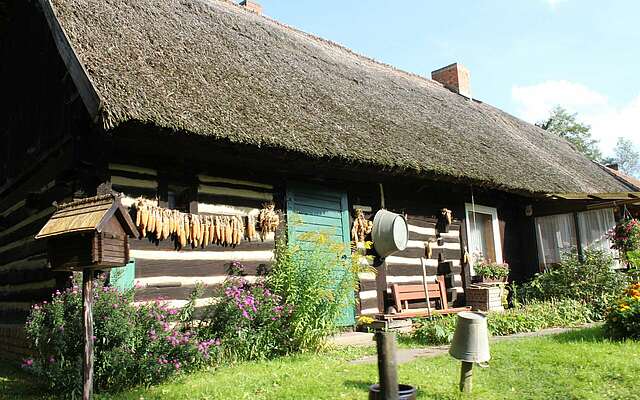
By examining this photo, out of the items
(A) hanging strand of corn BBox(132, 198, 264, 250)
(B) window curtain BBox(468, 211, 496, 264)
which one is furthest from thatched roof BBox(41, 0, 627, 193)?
(B) window curtain BBox(468, 211, 496, 264)

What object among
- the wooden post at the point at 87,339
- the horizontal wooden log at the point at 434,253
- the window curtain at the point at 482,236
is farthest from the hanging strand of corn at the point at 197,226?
the window curtain at the point at 482,236

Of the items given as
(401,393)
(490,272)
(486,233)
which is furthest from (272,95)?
(486,233)

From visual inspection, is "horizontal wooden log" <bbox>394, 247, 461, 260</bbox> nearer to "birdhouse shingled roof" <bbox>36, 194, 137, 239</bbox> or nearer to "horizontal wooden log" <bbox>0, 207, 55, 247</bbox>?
"horizontal wooden log" <bbox>0, 207, 55, 247</bbox>

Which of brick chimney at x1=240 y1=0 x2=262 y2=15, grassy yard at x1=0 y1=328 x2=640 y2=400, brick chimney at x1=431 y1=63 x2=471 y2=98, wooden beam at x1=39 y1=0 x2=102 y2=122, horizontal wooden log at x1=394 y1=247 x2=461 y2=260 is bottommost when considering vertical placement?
grassy yard at x1=0 y1=328 x2=640 y2=400

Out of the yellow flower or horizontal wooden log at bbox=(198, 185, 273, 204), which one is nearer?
horizontal wooden log at bbox=(198, 185, 273, 204)

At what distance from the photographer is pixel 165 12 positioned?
8.28m

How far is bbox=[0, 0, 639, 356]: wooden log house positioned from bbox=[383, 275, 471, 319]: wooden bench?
0.76 ft

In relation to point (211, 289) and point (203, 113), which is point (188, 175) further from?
point (211, 289)

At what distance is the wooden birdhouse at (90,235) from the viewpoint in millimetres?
3793

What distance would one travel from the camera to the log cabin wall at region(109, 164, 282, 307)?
19.7 feet

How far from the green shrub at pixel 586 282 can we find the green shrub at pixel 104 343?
306 inches

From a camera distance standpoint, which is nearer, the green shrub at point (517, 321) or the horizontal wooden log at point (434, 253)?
the green shrub at point (517, 321)

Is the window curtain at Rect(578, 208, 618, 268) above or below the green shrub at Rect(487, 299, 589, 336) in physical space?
above

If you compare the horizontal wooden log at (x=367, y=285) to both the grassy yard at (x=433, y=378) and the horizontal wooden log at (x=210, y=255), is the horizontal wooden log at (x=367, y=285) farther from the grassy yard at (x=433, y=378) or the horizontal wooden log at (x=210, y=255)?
the grassy yard at (x=433, y=378)
